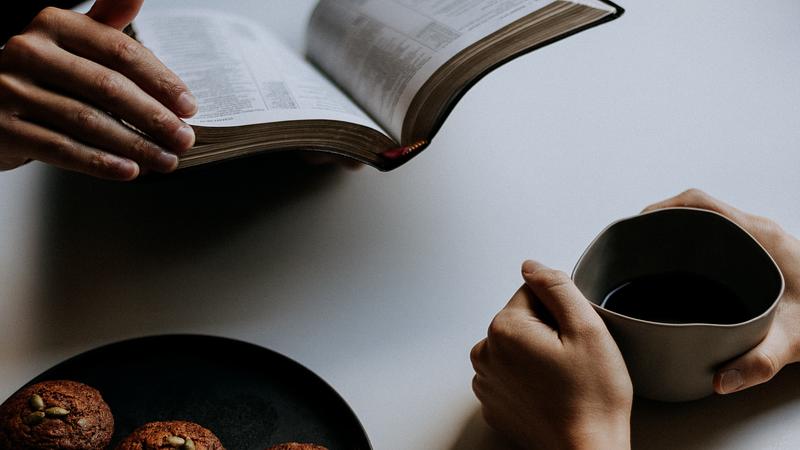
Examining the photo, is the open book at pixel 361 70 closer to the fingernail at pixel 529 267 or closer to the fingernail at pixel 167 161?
the fingernail at pixel 167 161

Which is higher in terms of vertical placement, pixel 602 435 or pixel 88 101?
pixel 88 101

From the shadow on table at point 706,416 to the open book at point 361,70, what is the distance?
344 mm

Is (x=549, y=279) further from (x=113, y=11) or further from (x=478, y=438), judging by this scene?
(x=113, y=11)

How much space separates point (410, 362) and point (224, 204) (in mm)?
321

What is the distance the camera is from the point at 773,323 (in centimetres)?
72

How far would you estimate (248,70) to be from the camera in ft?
3.21

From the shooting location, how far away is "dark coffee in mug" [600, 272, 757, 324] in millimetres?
710

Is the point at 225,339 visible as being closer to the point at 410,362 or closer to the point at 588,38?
the point at 410,362

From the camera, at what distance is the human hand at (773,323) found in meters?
0.67

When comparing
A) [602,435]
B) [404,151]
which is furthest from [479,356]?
[404,151]

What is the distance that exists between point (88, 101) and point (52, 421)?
32cm

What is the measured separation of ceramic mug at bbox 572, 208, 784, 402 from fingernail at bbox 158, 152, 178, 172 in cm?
39

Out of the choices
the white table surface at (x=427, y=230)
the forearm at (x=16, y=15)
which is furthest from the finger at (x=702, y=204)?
the forearm at (x=16, y=15)

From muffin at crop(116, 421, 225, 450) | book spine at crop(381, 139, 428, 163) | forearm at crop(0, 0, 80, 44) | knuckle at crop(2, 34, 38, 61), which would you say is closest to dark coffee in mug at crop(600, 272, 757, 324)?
book spine at crop(381, 139, 428, 163)
